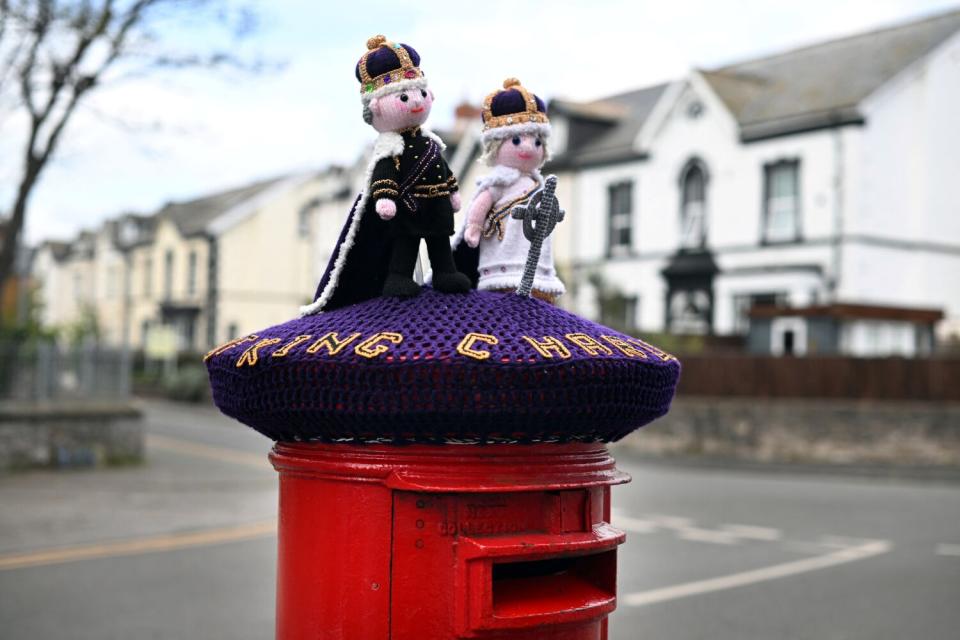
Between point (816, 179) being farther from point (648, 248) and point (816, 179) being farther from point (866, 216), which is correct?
point (648, 248)

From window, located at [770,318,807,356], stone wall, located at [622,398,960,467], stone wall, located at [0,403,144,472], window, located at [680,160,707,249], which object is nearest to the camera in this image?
stone wall, located at [0,403,144,472]

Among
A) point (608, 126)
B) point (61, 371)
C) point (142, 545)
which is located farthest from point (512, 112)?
point (608, 126)

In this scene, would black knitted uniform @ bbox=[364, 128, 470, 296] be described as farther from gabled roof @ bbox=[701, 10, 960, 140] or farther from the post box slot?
gabled roof @ bbox=[701, 10, 960, 140]

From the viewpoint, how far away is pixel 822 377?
17766 mm

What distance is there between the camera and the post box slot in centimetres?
198

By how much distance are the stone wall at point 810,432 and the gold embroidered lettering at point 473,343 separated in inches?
632

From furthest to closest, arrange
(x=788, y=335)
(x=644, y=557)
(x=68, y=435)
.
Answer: (x=788, y=335) < (x=68, y=435) < (x=644, y=557)

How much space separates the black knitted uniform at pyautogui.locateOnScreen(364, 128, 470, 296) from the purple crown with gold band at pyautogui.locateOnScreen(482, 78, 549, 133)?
0.85 ft

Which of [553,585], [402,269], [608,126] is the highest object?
[608,126]

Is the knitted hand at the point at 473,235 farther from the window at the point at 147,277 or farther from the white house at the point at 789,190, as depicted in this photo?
the window at the point at 147,277

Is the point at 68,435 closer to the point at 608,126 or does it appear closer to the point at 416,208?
the point at 416,208

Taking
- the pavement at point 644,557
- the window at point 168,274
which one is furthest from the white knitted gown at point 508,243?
the window at point 168,274

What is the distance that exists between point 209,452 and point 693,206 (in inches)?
481

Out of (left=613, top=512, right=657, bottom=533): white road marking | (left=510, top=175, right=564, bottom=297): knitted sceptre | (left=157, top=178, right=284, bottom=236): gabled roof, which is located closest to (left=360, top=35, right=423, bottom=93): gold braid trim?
(left=510, top=175, right=564, bottom=297): knitted sceptre
